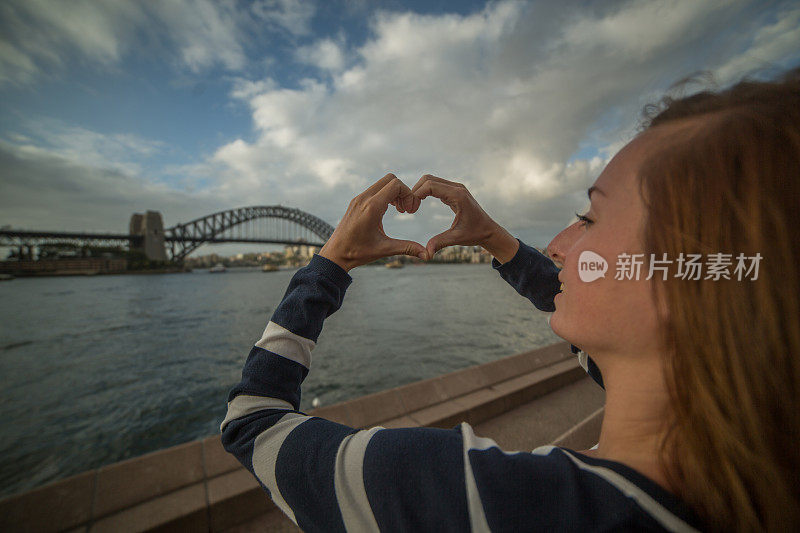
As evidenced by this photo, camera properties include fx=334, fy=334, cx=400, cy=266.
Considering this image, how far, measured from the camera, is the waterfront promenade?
1776 mm

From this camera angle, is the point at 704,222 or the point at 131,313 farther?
the point at 131,313

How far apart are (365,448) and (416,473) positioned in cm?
9

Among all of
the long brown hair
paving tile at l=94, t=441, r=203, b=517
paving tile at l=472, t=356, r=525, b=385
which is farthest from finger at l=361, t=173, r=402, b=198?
paving tile at l=472, t=356, r=525, b=385

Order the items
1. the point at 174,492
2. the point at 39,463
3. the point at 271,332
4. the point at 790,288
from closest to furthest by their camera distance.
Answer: the point at 790,288 < the point at 271,332 < the point at 174,492 < the point at 39,463

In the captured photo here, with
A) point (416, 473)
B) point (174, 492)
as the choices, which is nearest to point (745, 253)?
point (416, 473)

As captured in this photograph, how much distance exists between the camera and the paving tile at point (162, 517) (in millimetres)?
1731

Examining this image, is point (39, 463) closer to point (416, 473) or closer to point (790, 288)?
point (416, 473)

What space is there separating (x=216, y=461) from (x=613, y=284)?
8.16 feet

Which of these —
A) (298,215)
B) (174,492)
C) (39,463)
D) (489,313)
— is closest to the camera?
(174,492)

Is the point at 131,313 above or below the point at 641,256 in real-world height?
below

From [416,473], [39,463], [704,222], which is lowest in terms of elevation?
[39,463]

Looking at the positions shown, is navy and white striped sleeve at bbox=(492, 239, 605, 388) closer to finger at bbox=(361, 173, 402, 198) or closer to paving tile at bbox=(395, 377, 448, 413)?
finger at bbox=(361, 173, 402, 198)

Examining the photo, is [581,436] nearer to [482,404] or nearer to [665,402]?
[482,404]

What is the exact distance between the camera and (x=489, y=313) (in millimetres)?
19734
